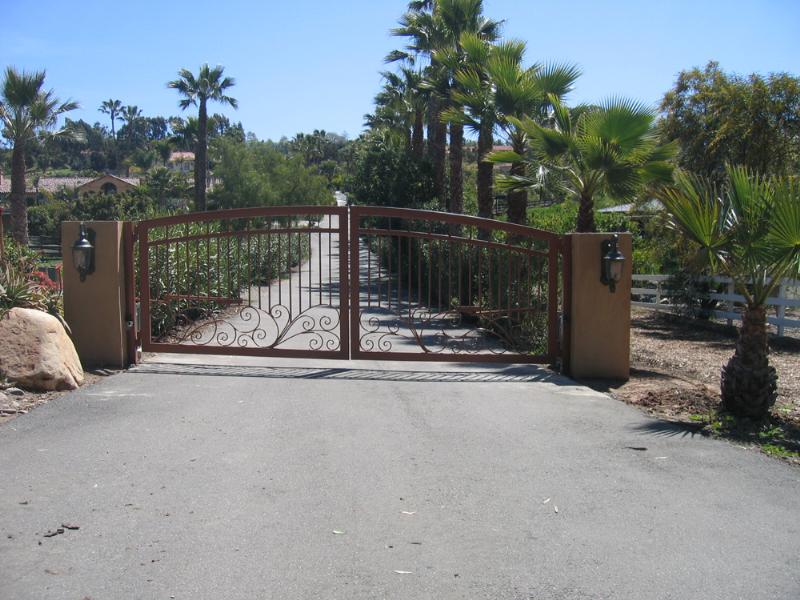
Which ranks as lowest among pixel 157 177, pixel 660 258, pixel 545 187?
pixel 660 258

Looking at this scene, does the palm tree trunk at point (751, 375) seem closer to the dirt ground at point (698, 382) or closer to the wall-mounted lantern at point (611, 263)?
the dirt ground at point (698, 382)

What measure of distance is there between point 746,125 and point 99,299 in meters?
14.3

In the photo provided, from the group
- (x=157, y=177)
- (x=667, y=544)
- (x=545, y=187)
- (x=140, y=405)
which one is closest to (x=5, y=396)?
(x=140, y=405)

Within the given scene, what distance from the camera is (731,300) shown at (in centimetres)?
1694

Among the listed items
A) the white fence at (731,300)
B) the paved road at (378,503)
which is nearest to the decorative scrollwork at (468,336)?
the paved road at (378,503)

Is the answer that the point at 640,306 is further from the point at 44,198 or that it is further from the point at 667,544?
the point at 44,198

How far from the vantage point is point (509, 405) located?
886 centimetres

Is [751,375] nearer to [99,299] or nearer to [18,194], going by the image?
[99,299]

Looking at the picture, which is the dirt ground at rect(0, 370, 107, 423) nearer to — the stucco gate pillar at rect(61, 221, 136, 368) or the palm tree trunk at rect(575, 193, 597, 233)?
the stucco gate pillar at rect(61, 221, 136, 368)

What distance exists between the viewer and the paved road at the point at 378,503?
438cm

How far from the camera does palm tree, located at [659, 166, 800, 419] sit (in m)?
7.86

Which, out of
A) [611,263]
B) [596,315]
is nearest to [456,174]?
[596,315]

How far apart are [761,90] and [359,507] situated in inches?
622

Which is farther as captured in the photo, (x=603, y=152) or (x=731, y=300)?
(x=731, y=300)
